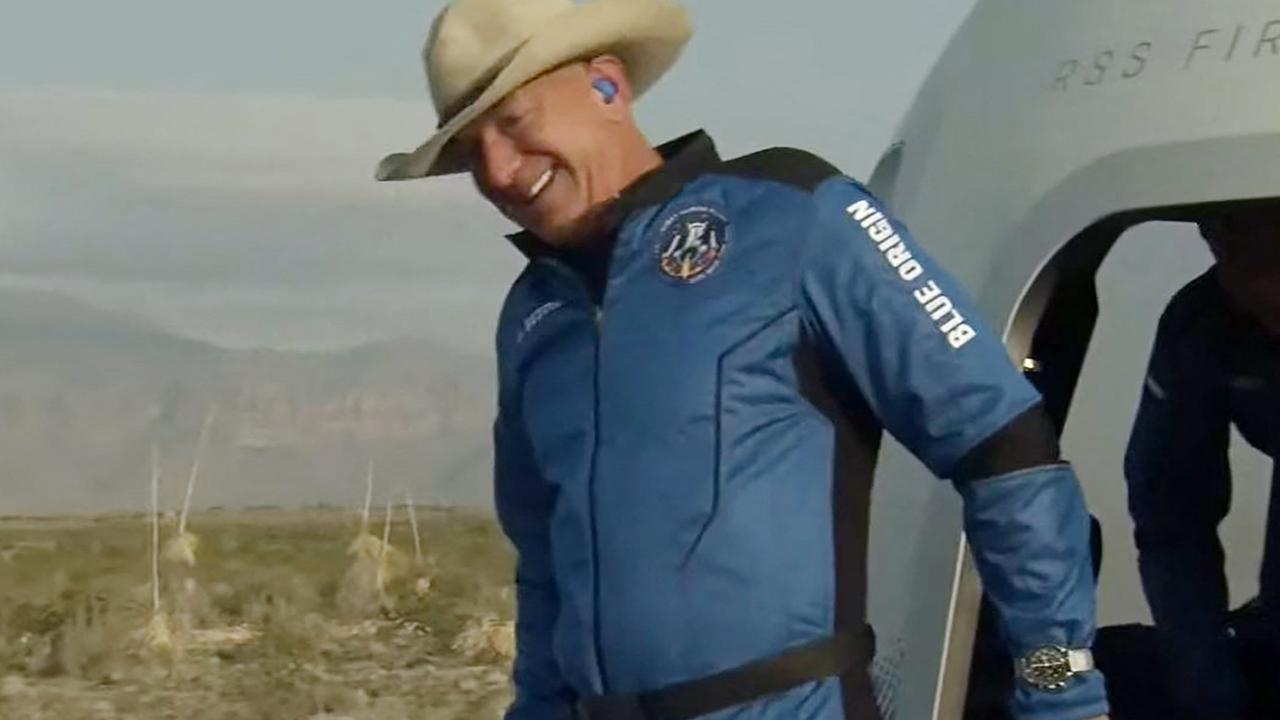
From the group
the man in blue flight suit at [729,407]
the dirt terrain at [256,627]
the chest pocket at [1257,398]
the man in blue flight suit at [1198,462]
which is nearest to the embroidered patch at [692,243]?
the man in blue flight suit at [729,407]

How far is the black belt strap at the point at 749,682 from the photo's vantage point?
9.85 ft

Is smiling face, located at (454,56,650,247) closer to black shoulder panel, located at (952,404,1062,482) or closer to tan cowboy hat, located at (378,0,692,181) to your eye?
tan cowboy hat, located at (378,0,692,181)

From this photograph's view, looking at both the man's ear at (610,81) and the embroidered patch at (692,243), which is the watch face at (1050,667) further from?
the man's ear at (610,81)

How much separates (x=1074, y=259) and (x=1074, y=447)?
91 cm

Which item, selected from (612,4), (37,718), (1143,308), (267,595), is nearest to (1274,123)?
(612,4)

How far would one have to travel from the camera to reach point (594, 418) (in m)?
3.08

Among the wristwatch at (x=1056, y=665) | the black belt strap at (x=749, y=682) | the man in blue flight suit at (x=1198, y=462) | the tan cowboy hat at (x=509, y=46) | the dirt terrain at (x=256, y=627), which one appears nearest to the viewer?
the wristwatch at (x=1056, y=665)

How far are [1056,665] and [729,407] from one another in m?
0.52

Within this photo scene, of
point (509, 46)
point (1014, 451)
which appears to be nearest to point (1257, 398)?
point (1014, 451)

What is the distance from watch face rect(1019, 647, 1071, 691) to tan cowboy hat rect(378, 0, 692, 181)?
3.24ft

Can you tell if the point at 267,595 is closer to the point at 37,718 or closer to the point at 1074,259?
the point at 37,718

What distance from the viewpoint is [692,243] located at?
3.04 metres

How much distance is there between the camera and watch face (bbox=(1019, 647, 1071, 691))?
9.49 ft

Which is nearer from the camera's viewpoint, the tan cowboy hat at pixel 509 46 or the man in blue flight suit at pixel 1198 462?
the tan cowboy hat at pixel 509 46
